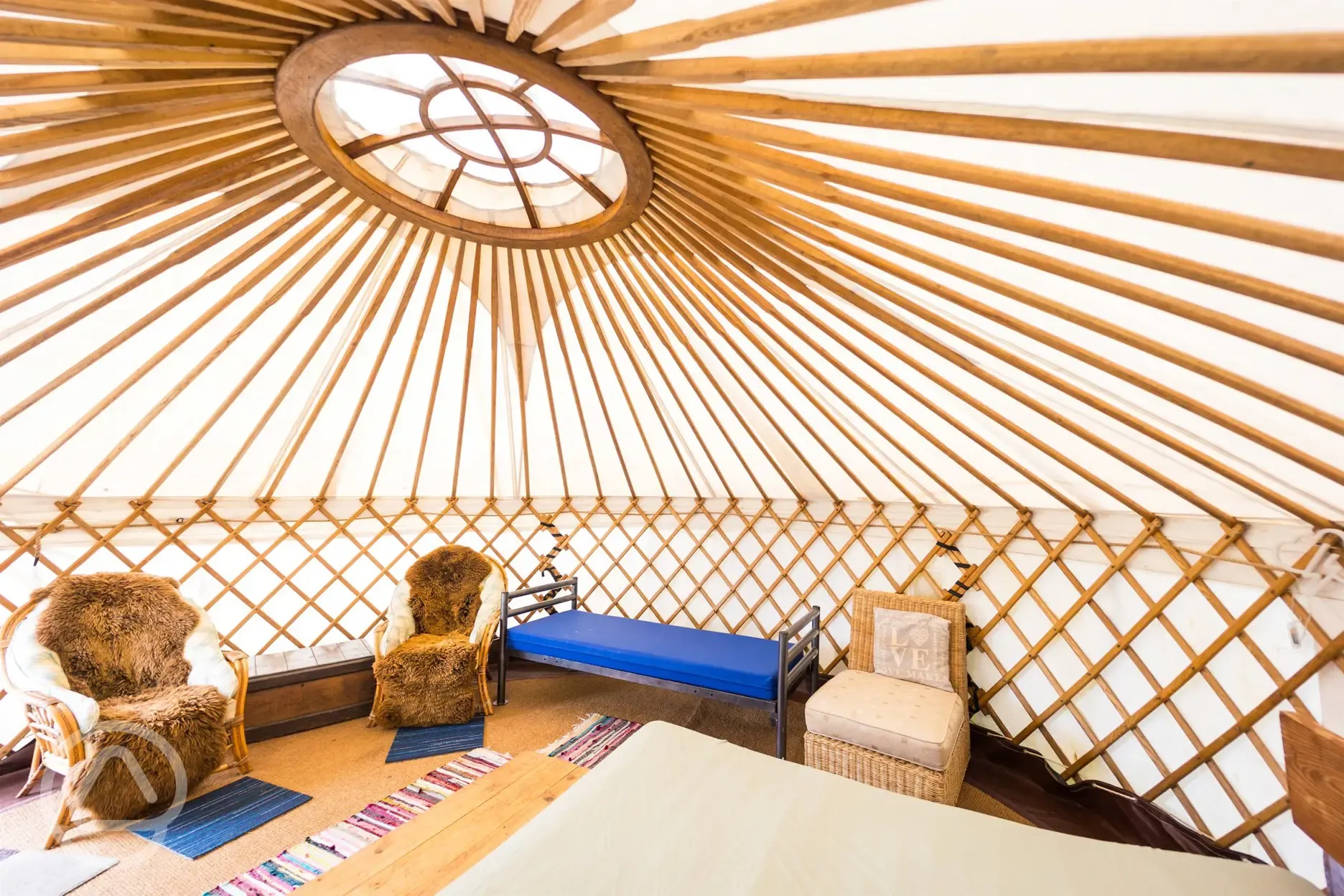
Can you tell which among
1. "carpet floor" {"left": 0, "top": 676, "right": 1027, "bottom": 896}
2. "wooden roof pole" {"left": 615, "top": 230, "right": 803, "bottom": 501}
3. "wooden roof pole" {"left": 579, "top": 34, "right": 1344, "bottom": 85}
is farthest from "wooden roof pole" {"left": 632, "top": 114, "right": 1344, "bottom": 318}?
"carpet floor" {"left": 0, "top": 676, "right": 1027, "bottom": 896}

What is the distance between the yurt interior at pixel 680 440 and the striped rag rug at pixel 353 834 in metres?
0.02

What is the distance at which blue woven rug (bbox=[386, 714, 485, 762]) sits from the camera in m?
2.82

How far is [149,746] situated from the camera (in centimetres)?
220

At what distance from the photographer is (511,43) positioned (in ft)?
4.12

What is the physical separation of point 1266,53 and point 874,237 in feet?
2.53

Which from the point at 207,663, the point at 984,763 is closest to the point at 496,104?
the point at 207,663

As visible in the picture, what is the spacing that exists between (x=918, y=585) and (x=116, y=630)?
371 centimetres

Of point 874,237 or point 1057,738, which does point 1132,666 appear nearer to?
point 1057,738

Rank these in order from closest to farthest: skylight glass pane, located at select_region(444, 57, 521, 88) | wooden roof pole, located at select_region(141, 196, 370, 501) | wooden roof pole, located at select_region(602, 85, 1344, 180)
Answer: wooden roof pole, located at select_region(602, 85, 1344, 180) < skylight glass pane, located at select_region(444, 57, 521, 88) < wooden roof pole, located at select_region(141, 196, 370, 501)

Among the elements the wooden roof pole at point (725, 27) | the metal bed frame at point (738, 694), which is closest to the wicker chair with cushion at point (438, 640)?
the metal bed frame at point (738, 694)

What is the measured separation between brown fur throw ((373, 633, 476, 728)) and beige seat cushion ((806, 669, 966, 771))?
1803 mm

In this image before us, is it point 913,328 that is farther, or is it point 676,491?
point 676,491

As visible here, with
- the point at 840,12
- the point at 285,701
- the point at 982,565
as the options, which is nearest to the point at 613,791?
the point at 840,12

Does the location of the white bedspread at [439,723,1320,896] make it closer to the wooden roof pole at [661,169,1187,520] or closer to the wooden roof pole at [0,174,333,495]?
the wooden roof pole at [661,169,1187,520]
